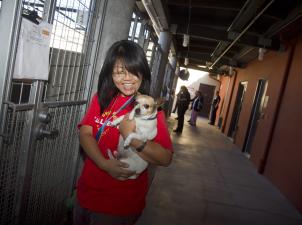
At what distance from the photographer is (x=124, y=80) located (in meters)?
1.62

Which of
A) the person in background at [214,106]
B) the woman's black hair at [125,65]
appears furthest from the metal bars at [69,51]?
the person in background at [214,106]

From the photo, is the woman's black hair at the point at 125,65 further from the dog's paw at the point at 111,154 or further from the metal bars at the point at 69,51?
the metal bars at the point at 69,51

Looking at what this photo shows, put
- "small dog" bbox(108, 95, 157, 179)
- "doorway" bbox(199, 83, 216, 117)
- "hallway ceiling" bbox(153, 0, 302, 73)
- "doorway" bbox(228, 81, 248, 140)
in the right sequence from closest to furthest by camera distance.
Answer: "small dog" bbox(108, 95, 157, 179) < "hallway ceiling" bbox(153, 0, 302, 73) < "doorway" bbox(228, 81, 248, 140) < "doorway" bbox(199, 83, 216, 117)

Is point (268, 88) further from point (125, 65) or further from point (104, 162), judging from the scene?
point (104, 162)

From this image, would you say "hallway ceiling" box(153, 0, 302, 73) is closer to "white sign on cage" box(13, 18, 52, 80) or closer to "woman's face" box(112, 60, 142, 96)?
"white sign on cage" box(13, 18, 52, 80)

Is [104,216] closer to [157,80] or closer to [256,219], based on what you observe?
[256,219]

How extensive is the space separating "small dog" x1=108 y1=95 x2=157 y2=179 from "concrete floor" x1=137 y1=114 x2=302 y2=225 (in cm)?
209

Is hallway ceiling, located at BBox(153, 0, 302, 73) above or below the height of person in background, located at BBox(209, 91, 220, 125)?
above

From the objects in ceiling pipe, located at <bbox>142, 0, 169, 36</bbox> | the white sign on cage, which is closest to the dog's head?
the white sign on cage

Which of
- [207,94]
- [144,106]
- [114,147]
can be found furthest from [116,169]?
[207,94]

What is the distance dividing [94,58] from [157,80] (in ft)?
15.4

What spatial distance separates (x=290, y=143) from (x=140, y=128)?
16.0ft

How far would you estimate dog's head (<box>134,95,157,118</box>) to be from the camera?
1.60 meters

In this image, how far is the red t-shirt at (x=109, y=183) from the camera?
153 cm
